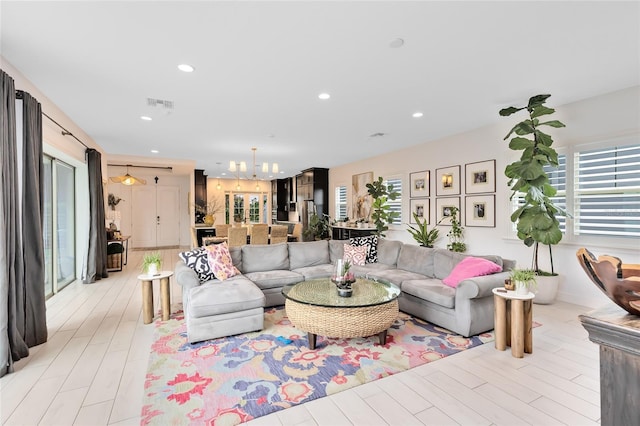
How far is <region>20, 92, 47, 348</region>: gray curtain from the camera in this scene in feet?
9.84

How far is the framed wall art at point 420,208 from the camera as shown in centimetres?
655

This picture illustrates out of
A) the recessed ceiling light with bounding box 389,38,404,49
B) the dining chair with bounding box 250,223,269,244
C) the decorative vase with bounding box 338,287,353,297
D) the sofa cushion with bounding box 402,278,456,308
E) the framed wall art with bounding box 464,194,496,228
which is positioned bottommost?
the sofa cushion with bounding box 402,278,456,308

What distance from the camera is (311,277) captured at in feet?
15.1

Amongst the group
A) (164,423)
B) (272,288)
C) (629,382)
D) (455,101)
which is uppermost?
(455,101)

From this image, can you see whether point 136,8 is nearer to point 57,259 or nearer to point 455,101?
point 455,101

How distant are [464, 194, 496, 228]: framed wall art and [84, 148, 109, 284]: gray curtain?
6.93 m

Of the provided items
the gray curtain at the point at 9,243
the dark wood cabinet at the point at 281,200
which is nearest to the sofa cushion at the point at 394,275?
the gray curtain at the point at 9,243

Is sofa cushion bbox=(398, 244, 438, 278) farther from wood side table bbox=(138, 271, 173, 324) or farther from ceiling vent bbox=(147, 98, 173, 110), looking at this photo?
ceiling vent bbox=(147, 98, 173, 110)

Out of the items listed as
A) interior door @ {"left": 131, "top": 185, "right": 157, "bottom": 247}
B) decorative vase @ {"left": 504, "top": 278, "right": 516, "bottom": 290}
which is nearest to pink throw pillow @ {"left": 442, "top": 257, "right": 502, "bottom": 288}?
decorative vase @ {"left": 504, "top": 278, "right": 516, "bottom": 290}

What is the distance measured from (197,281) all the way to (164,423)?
1.85 m

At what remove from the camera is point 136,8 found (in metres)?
2.17

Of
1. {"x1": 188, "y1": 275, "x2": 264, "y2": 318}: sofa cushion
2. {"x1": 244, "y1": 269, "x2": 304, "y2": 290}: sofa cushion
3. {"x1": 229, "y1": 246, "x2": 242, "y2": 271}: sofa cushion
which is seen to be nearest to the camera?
{"x1": 188, "y1": 275, "x2": 264, "y2": 318}: sofa cushion

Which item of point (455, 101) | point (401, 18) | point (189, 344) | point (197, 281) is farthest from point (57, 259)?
point (455, 101)

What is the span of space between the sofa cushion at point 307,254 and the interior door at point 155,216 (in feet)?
25.6
